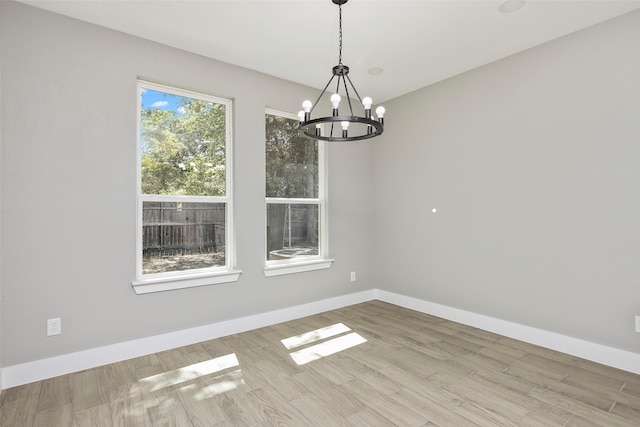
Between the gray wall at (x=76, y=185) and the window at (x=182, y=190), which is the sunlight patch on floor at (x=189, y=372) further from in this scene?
the window at (x=182, y=190)

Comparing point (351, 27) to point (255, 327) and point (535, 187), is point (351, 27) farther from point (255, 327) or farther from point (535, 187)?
point (255, 327)

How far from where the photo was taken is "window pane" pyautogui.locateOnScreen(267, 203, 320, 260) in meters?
3.78

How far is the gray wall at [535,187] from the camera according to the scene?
261 centimetres

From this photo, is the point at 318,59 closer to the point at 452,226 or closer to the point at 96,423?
the point at 452,226

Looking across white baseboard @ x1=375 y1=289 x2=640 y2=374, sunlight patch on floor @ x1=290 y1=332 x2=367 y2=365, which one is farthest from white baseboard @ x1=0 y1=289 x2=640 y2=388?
sunlight patch on floor @ x1=290 y1=332 x2=367 y2=365

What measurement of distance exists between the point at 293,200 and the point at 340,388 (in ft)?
7.12

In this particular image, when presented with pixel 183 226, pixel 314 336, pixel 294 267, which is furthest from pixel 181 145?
pixel 314 336

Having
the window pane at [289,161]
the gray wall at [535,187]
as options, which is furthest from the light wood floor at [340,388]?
the window pane at [289,161]

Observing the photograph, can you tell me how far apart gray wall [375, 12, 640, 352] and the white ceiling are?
0.26 metres

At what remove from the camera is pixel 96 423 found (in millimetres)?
1955

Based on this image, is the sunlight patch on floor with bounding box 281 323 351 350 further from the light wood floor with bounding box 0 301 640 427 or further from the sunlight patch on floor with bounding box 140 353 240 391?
the sunlight patch on floor with bounding box 140 353 240 391

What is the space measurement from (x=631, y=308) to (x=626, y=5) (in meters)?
2.26

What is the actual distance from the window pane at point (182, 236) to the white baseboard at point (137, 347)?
23.7 inches

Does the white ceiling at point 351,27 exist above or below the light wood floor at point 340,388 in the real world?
above
